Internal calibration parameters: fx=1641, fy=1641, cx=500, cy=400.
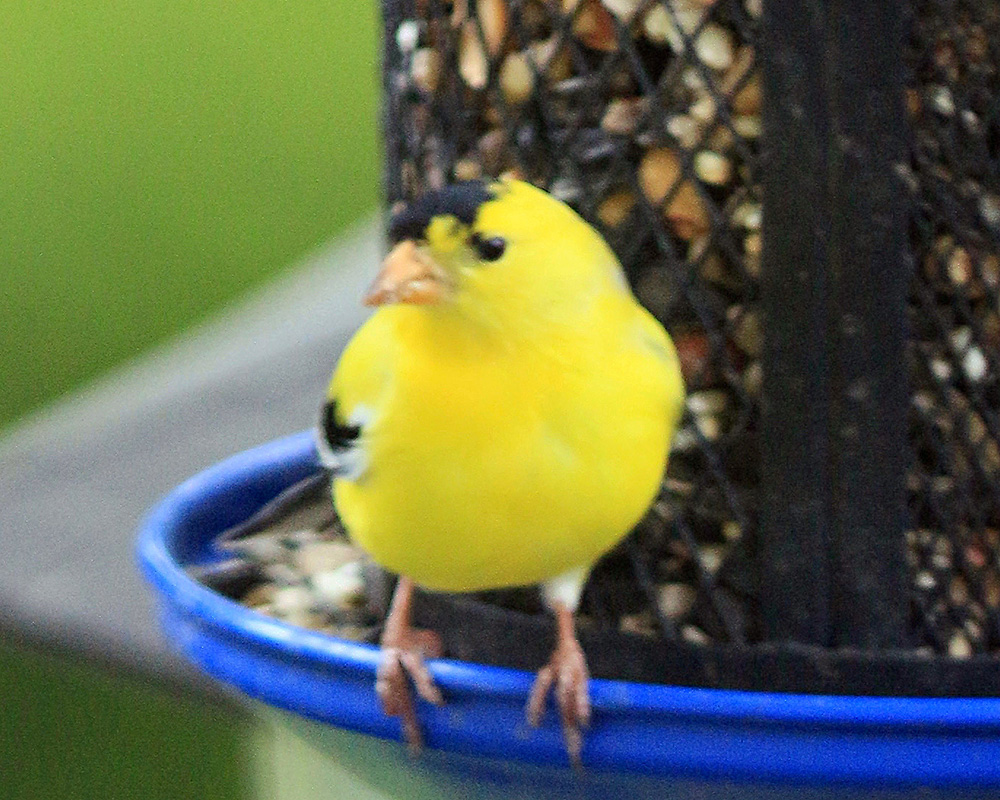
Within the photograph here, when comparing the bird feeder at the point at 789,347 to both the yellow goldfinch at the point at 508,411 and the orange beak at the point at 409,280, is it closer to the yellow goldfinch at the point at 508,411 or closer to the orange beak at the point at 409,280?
the yellow goldfinch at the point at 508,411

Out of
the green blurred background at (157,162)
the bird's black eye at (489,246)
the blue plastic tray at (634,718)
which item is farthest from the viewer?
the green blurred background at (157,162)

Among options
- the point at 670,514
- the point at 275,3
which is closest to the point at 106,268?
the point at 275,3

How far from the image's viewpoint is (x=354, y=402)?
132 cm

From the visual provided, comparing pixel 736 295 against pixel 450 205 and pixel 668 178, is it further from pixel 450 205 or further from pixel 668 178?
pixel 450 205

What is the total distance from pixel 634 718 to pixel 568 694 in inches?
2.0

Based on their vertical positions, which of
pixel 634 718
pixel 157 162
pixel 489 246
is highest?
pixel 489 246

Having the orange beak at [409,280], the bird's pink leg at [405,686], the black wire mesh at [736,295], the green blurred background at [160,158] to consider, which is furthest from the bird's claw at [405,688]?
the green blurred background at [160,158]

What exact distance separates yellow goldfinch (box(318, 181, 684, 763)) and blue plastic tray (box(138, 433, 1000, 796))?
3 centimetres

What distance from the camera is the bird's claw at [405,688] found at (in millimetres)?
1234

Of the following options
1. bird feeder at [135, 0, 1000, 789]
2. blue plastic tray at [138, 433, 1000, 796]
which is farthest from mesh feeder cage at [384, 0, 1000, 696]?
blue plastic tray at [138, 433, 1000, 796]

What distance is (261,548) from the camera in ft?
5.51

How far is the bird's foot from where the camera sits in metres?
1.17

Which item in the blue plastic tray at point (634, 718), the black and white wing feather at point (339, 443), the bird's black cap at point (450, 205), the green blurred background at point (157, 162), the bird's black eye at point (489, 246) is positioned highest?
the bird's black cap at point (450, 205)

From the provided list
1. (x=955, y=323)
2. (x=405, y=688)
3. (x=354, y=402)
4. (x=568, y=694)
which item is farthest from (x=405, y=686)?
(x=955, y=323)
